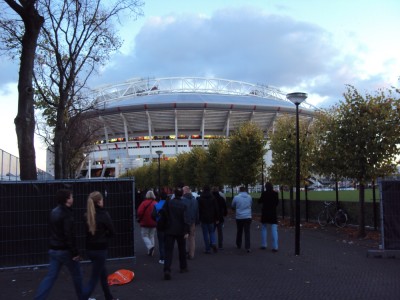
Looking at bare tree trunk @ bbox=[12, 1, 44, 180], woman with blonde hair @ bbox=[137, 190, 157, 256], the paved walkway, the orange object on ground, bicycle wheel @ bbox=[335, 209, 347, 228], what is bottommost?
the paved walkway

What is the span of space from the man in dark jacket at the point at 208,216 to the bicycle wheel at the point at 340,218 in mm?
7942

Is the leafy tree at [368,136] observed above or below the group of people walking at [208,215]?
above

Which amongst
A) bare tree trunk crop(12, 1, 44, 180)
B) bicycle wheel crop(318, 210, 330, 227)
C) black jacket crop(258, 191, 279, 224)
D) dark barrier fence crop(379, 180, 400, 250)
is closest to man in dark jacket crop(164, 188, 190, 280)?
black jacket crop(258, 191, 279, 224)

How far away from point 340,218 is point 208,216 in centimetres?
850

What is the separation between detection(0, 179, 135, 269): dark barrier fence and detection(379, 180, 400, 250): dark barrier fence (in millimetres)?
6127

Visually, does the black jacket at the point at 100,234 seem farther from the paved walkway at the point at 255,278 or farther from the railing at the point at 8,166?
the railing at the point at 8,166

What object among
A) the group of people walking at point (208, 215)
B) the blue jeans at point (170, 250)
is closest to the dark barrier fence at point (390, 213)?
the group of people walking at point (208, 215)

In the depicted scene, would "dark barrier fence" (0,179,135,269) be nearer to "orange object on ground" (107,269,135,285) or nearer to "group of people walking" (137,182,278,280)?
"group of people walking" (137,182,278,280)

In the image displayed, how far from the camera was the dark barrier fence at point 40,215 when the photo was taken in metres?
10.2

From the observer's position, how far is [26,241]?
10.3m

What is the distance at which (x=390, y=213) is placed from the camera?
1158 centimetres

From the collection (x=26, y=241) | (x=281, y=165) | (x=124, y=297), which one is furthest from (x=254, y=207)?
(x=124, y=297)

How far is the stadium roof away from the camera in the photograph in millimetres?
96688

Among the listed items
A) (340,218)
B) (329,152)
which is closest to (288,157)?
(340,218)
